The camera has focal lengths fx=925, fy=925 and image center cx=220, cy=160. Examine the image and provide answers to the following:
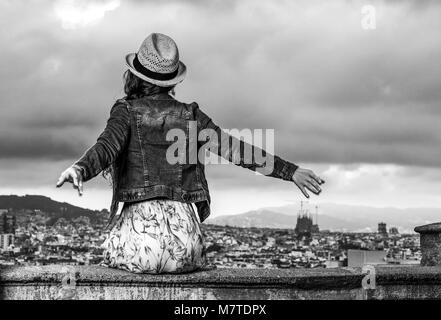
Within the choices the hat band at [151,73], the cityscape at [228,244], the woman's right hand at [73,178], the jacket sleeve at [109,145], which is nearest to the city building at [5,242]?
the cityscape at [228,244]

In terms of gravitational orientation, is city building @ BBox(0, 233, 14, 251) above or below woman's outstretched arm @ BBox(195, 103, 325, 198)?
above

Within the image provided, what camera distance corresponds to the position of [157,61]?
238 inches

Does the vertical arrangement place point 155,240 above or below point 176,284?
above

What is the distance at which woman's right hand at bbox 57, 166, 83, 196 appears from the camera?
16.9ft

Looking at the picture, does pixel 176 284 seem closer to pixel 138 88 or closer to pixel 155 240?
pixel 155 240

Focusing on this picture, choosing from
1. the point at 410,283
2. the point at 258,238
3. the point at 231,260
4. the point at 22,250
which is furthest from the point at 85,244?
the point at 410,283

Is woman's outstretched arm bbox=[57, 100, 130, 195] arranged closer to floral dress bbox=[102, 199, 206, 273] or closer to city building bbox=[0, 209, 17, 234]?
floral dress bbox=[102, 199, 206, 273]

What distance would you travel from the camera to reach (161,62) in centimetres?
605

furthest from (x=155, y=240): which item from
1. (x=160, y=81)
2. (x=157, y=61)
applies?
(x=157, y=61)

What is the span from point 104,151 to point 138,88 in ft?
2.26

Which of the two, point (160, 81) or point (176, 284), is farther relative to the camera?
point (160, 81)
